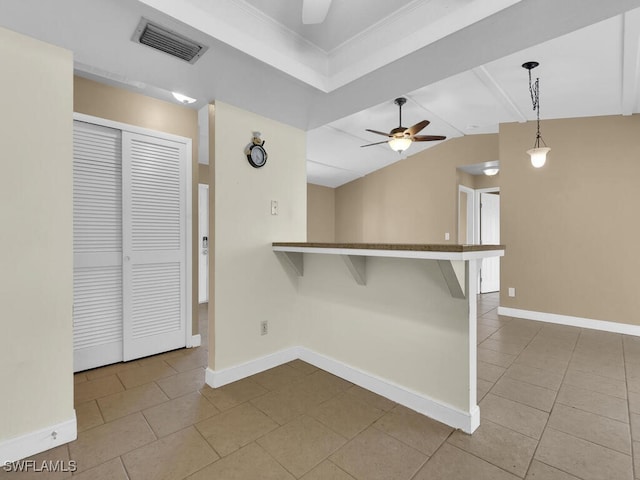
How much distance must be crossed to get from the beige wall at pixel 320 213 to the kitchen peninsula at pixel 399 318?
4.06 metres

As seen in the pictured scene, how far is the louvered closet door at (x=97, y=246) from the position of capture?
2500 millimetres

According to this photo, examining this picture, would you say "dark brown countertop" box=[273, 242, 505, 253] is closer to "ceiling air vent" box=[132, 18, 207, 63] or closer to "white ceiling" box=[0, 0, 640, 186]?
"white ceiling" box=[0, 0, 640, 186]

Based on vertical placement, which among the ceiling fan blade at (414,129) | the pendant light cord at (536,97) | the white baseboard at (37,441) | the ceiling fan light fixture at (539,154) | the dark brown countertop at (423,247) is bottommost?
the white baseboard at (37,441)

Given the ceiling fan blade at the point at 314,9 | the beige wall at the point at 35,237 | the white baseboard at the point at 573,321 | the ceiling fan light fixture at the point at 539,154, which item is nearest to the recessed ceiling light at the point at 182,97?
the beige wall at the point at 35,237

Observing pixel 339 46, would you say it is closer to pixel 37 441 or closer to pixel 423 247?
pixel 423 247

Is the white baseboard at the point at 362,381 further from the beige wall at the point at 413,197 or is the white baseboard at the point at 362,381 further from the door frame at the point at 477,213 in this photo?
the door frame at the point at 477,213

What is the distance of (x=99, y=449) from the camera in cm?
163

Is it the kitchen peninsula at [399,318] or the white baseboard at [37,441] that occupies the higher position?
the kitchen peninsula at [399,318]

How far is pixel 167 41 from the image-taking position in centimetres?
169

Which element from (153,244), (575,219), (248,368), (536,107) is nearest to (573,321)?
(575,219)

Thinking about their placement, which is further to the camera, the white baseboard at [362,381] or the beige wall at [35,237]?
the white baseboard at [362,381]

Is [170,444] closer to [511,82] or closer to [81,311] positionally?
[81,311]

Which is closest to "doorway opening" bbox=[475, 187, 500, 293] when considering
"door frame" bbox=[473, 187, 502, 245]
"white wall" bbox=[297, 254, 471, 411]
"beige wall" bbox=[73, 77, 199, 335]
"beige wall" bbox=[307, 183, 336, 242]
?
"door frame" bbox=[473, 187, 502, 245]

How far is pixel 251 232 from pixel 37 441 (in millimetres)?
1633
